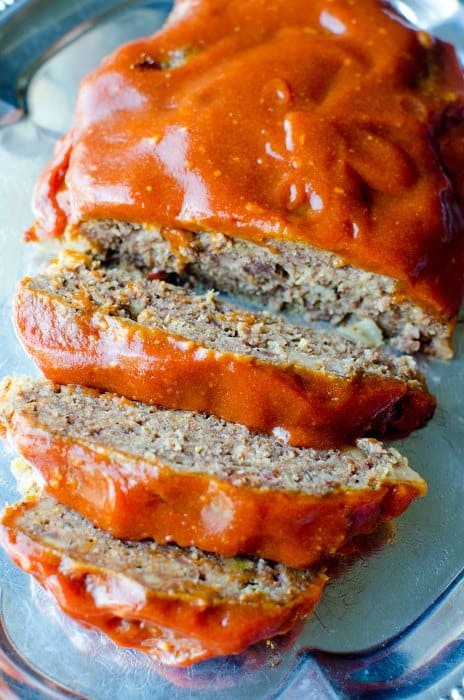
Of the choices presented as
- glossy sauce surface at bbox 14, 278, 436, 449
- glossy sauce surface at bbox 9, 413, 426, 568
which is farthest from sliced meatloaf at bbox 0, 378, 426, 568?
glossy sauce surface at bbox 14, 278, 436, 449

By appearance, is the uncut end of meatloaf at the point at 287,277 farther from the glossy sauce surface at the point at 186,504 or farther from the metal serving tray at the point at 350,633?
the glossy sauce surface at the point at 186,504

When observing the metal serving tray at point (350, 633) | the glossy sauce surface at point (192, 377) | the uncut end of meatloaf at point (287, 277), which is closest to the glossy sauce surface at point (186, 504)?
the glossy sauce surface at point (192, 377)

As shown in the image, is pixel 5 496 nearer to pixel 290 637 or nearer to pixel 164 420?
pixel 164 420

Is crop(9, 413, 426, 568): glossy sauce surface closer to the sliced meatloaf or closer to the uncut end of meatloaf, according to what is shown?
the sliced meatloaf

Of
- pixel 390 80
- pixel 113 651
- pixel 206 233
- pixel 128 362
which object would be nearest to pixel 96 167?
pixel 206 233

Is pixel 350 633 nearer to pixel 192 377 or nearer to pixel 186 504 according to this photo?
pixel 186 504

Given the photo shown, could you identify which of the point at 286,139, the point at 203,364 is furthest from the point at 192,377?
the point at 286,139
